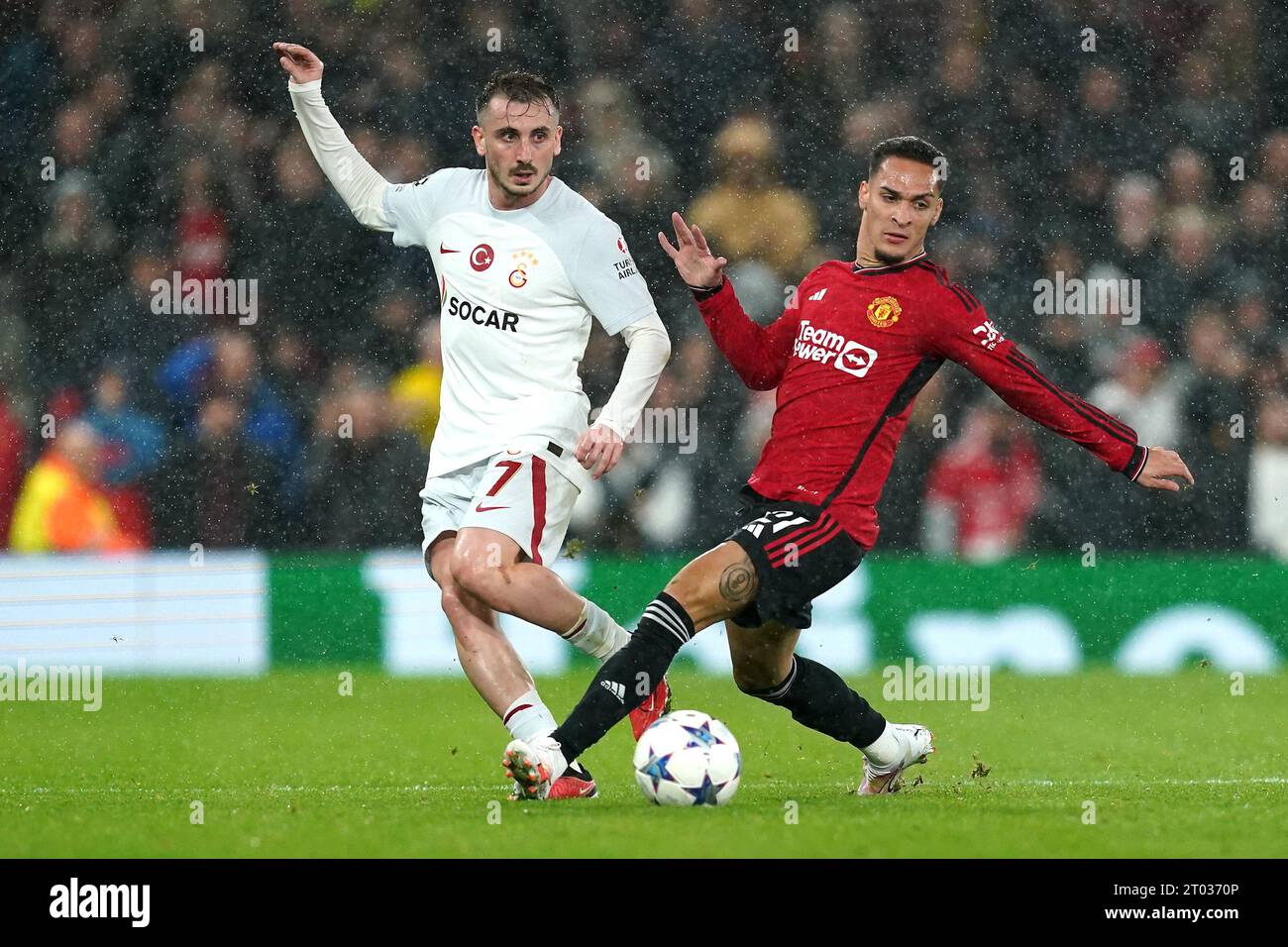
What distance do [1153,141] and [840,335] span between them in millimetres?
5600

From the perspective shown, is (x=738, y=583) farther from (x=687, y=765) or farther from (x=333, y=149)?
(x=333, y=149)

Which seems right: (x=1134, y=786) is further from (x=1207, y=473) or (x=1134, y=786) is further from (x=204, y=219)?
(x=204, y=219)

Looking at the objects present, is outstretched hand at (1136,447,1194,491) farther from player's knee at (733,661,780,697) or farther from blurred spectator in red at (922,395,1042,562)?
blurred spectator in red at (922,395,1042,562)

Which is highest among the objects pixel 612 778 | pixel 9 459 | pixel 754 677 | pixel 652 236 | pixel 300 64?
pixel 652 236

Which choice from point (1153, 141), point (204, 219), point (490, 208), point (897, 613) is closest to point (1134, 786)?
point (490, 208)

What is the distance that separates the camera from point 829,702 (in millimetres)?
5941

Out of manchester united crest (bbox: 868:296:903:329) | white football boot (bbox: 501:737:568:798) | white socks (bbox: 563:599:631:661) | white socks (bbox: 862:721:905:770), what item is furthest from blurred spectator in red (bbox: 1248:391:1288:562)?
white football boot (bbox: 501:737:568:798)

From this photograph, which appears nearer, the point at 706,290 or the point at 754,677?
the point at 754,677

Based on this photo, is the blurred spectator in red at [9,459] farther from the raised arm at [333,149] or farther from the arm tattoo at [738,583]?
the arm tattoo at [738,583]

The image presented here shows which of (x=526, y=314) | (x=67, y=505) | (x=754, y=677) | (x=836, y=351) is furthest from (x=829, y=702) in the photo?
(x=67, y=505)

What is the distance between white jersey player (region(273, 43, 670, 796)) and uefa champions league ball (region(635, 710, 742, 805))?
2.04 ft

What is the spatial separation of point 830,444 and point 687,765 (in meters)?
1.07

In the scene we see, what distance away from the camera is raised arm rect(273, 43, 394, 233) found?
6535 millimetres

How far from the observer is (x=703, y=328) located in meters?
10.2
